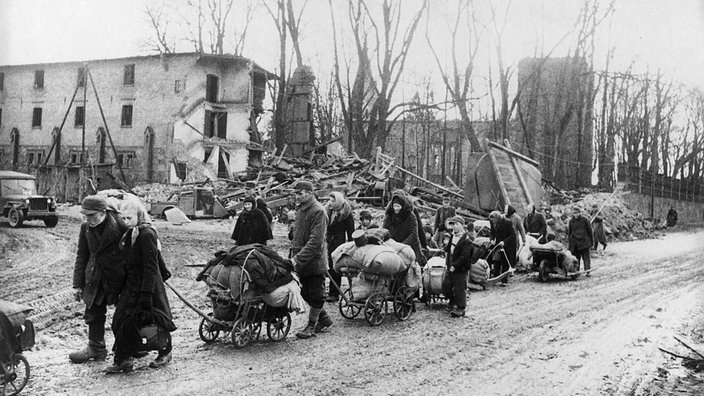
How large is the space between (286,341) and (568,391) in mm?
3549

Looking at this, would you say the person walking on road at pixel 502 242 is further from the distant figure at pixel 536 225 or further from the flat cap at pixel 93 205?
the flat cap at pixel 93 205

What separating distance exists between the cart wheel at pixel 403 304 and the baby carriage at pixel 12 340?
17.9 feet

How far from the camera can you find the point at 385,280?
9.52 m

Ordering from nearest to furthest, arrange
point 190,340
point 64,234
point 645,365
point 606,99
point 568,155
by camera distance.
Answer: point 645,365
point 190,340
point 64,234
point 568,155
point 606,99

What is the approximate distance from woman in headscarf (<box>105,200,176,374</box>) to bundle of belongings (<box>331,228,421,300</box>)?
3335mm

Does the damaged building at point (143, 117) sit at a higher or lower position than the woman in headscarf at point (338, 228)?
higher

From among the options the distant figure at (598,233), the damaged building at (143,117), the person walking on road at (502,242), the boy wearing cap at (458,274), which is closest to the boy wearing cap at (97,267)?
the boy wearing cap at (458,274)

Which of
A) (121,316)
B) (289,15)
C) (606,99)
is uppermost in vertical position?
(289,15)

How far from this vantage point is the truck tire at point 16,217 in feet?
70.1

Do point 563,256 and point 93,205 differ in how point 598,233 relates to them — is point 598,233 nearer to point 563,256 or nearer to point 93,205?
point 563,256

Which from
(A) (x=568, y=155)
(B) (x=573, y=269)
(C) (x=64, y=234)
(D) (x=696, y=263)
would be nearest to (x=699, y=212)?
(A) (x=568, y=155)

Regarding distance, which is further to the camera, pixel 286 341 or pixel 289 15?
pixel 289 15

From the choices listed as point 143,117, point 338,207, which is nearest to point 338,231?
point 338,207

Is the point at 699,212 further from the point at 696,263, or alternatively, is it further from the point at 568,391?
the point at 568,391
